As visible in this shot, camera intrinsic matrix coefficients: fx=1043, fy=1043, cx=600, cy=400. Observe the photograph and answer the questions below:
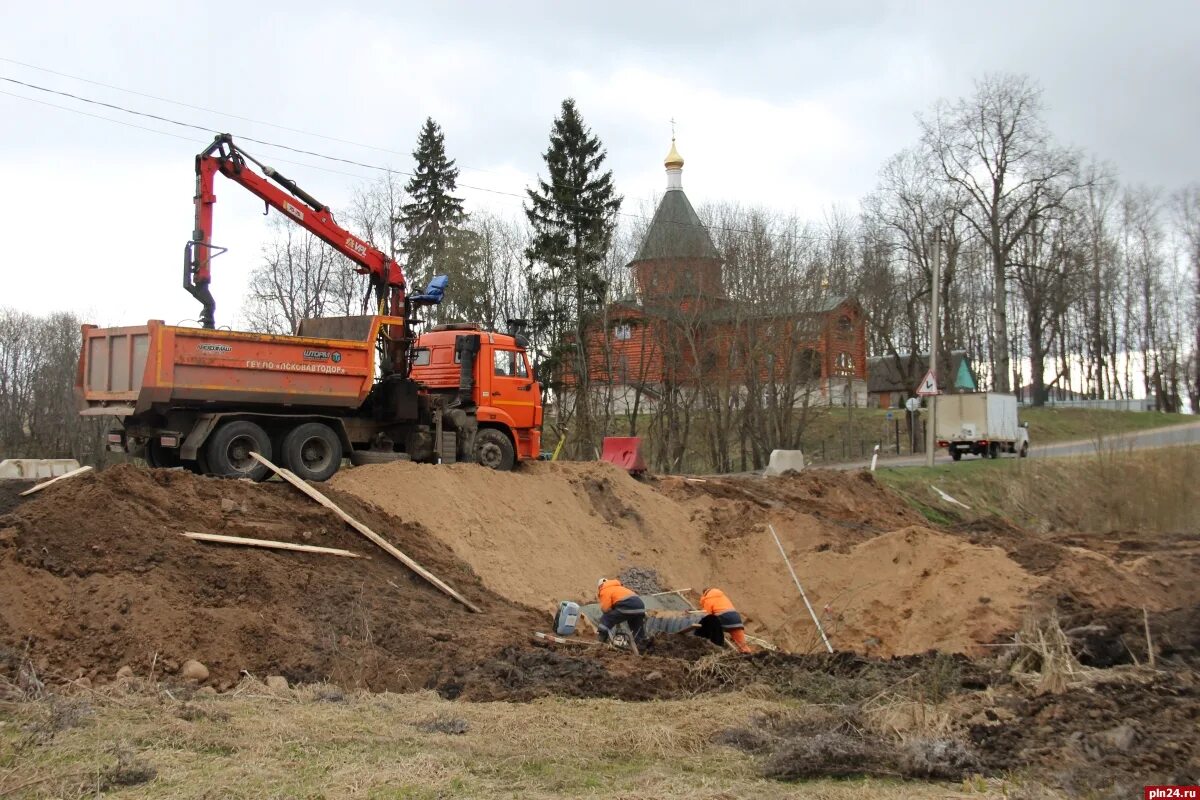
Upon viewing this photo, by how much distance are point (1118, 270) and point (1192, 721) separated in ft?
190

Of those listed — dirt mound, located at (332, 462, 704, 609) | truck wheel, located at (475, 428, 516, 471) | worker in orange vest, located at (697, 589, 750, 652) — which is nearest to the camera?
worker in orange vest, located at (697, 589, 750, 652)

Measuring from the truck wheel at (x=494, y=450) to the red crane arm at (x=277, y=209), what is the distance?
8.21 feet

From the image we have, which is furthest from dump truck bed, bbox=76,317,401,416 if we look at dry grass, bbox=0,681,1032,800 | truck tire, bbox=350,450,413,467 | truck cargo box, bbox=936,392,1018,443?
truck cargo box, bbox=936,392,1018,443

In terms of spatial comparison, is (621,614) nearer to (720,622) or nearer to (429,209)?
(720,622)

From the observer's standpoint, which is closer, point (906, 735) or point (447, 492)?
point (906, 735)

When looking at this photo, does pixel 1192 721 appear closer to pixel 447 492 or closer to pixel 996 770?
pixel 996 770

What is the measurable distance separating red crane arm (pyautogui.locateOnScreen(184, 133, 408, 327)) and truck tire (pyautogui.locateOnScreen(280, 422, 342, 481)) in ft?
6.75

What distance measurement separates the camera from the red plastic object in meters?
21.2

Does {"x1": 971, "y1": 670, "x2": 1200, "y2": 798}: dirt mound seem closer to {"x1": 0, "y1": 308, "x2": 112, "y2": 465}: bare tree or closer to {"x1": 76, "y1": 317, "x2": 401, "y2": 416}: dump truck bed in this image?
{"x1": 76, "y1": 317, "x2": 401, "y2": 416}: dump truck bed

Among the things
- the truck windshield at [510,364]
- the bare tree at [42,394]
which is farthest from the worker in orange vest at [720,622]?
the bare tree at [42,394]

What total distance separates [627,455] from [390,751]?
1515 cm

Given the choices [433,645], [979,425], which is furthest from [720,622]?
[979,425]

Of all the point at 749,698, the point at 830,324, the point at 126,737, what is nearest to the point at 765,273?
the point at 830,324

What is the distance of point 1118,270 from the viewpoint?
5769 cm
